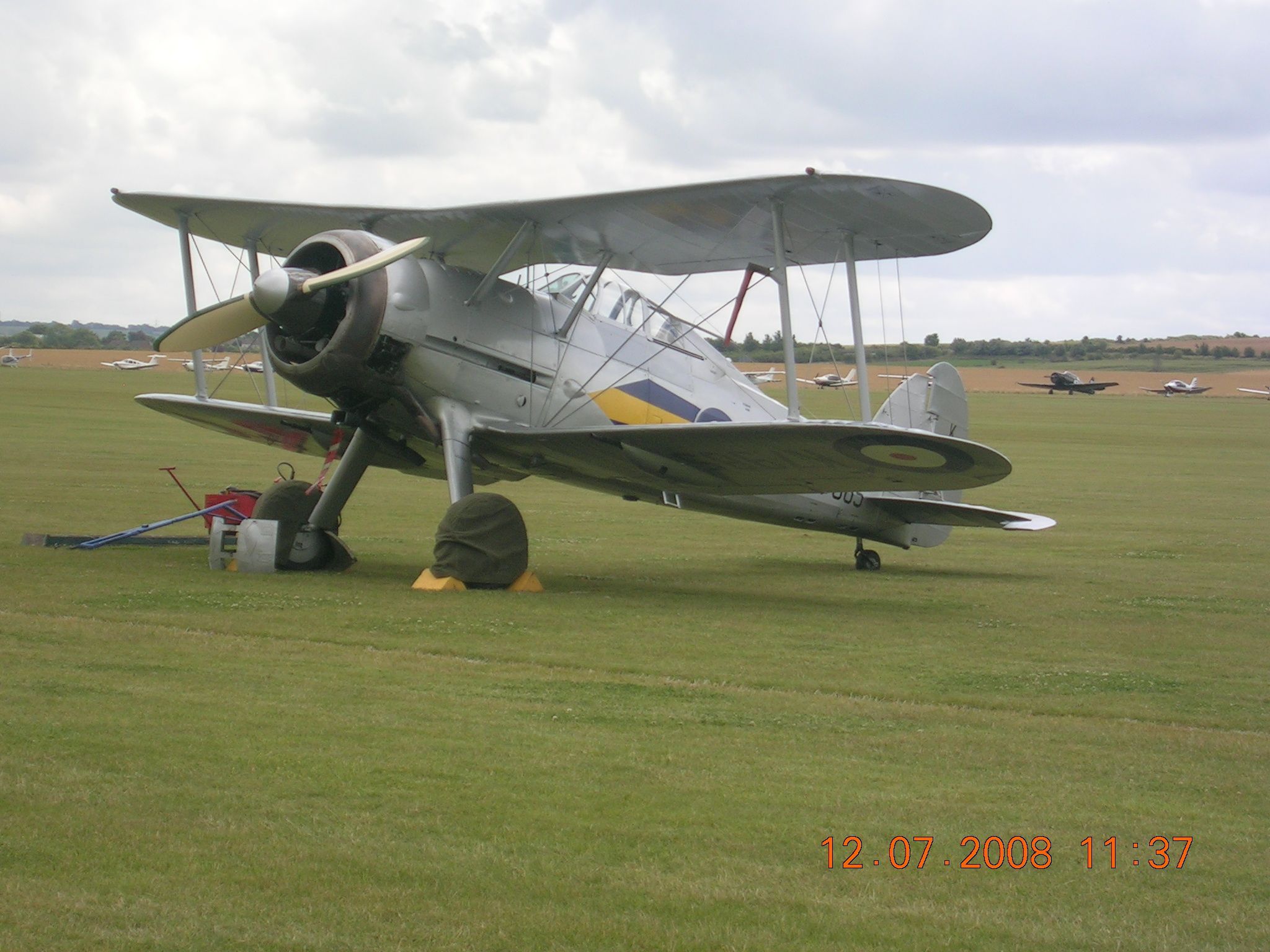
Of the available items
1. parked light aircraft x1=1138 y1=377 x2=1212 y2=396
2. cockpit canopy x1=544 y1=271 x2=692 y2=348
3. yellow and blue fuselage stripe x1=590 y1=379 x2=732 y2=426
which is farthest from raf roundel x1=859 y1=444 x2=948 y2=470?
parked light aircraft x1=1138 y1=377 x2=1212 y2=396

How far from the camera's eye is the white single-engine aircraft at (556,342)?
35.7 feet

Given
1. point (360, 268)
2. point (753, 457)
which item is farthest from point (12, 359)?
point (753, 457)

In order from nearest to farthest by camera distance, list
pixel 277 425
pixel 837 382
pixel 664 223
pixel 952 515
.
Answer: pixel 664 223, pixel 277 425, pixel 952 515, pixel 837 382

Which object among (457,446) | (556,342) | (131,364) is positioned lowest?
(457,446)

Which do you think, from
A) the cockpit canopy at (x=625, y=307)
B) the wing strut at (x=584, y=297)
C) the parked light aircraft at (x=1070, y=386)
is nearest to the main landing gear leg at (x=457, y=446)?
the wing strut at (x=584, y=297)

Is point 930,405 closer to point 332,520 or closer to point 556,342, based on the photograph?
point 556,342

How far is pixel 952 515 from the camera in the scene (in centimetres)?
1519

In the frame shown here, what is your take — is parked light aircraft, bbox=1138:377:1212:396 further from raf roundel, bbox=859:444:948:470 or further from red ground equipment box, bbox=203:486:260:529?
red ground equipment box, bbox=203:486:260:529

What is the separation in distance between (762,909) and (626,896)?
1.41ft

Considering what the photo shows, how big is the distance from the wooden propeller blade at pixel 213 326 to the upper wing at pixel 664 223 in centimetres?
164

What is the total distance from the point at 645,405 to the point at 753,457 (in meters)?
1.86

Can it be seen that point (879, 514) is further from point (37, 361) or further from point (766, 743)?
point (37, 361)

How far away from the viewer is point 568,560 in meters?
14.9

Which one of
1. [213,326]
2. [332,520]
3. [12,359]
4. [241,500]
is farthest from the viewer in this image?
[12,359]
